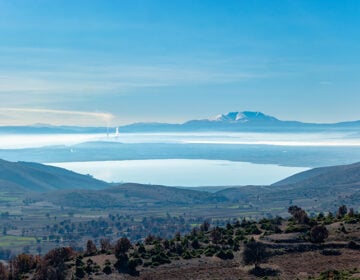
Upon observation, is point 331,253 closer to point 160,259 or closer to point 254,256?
point 254,256

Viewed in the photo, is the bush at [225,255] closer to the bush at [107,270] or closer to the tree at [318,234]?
the tree at [318,234]

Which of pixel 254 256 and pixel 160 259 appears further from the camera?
pixel 160 259

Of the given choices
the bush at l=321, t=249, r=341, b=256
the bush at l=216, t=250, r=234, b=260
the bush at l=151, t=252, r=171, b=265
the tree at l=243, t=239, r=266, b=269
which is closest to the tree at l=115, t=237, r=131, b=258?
the bush at l=151, t=252, r=171, b=265

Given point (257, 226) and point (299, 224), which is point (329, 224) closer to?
point (299, 224)

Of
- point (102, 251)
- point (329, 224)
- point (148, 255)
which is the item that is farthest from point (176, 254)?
point (329, 224)

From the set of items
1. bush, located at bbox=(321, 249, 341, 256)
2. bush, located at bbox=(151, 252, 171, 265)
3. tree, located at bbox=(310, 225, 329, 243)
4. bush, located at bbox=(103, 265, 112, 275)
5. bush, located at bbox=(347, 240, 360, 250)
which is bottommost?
bush, located at bbox=(103, 265, 112, 275)

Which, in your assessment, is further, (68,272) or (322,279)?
(68,272)

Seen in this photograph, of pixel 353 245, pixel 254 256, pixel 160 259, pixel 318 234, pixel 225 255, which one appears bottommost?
pixel 160 259

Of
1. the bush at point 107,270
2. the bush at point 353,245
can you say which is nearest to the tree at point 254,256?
the bush at point 353,245

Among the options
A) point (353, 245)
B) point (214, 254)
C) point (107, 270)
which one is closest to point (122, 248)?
point (107, 270)

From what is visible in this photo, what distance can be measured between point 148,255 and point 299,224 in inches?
829

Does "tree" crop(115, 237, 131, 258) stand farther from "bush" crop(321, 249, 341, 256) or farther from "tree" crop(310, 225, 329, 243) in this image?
"bush" crop(321, 249, 341, 256)

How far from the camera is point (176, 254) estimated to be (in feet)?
235

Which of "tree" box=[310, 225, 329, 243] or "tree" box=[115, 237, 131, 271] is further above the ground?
"tree" box=[310, 225, 329, 243]
